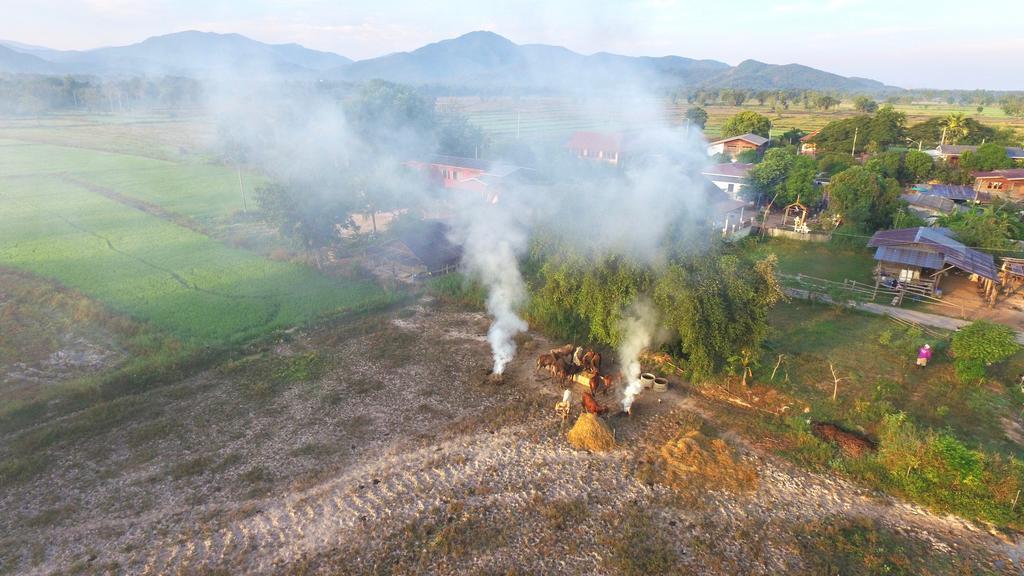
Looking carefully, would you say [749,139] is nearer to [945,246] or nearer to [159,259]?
[945,246]

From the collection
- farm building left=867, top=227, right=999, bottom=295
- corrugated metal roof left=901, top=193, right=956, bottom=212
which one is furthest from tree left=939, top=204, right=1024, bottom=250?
corrugated metal roof left=901, top=193, right=956, bottom=212

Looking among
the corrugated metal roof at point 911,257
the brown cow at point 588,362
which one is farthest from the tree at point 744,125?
the brown cow at point 588,362

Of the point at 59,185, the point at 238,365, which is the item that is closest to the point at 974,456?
the point at 238,365

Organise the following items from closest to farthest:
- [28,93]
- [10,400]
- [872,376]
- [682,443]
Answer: [682,443], [10,400], [872,376], [28,93]

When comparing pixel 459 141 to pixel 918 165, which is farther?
pixel 459 141

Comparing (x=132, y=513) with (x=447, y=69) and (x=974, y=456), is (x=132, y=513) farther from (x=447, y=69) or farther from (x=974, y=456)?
(x=447, y=69)

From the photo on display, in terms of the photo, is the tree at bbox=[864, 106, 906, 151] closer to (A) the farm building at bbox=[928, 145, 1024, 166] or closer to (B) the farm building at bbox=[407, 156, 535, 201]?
(A) the farm building at bbox=[928, 145, 1024, 166]

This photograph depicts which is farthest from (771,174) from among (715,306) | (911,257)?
(715,306)
